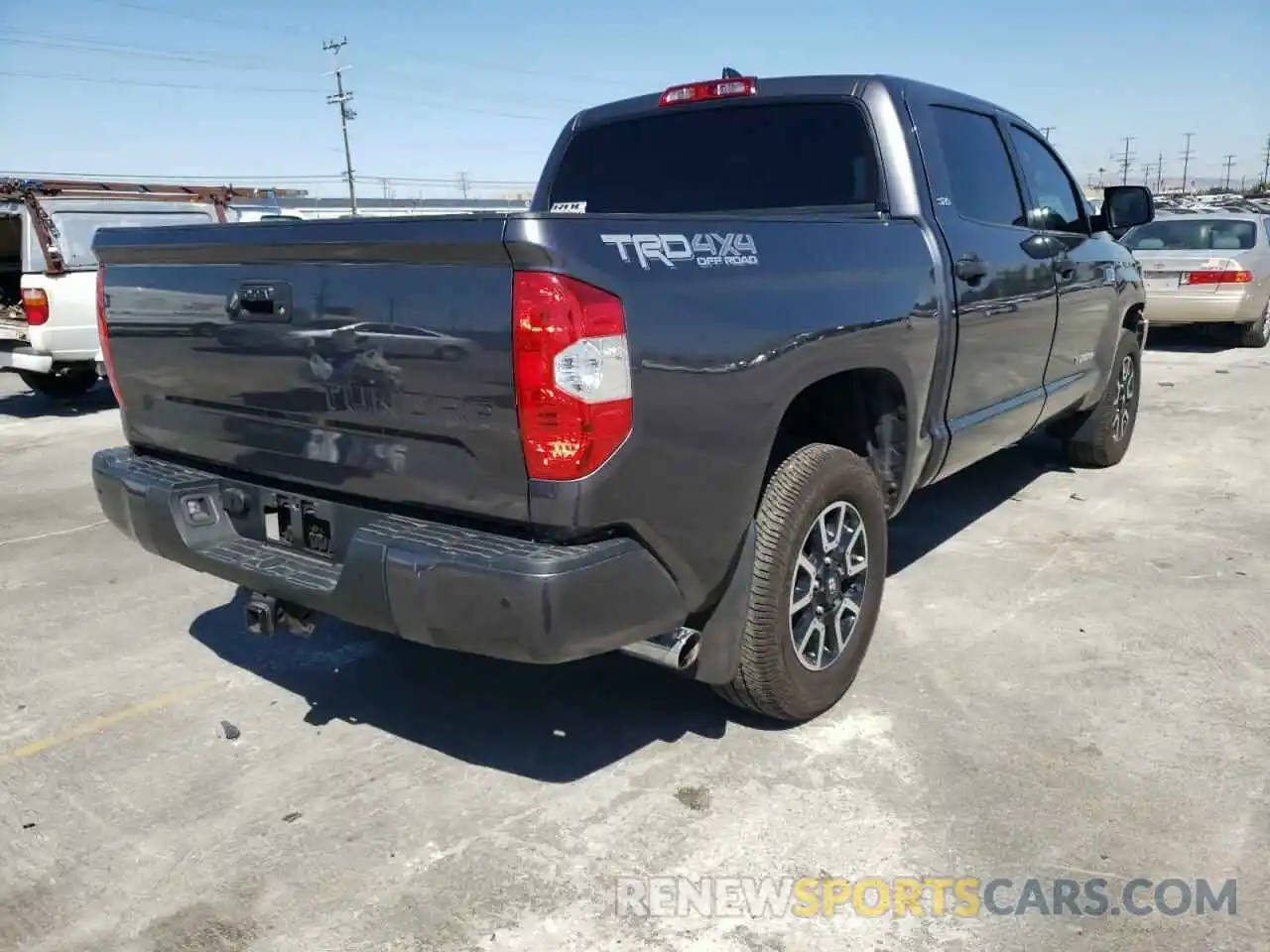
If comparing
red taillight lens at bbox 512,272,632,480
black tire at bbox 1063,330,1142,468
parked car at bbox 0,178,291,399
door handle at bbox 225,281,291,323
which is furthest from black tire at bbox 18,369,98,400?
red taillight lens at bbox 512,272,632,480

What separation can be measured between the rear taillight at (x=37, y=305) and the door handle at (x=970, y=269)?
26.6ft

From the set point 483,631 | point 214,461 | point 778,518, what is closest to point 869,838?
point 778,518

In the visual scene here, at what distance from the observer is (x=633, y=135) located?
450 cm

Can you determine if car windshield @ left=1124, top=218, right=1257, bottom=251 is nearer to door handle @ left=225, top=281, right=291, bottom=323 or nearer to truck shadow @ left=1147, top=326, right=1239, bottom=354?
truck shadow @ left=1147, top=326, right=1239, bottom=354

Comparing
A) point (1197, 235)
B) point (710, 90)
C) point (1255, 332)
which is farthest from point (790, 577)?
point (1255, 332)

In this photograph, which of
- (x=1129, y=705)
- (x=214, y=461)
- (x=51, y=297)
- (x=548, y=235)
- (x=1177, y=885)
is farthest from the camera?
(x=51, y=297)

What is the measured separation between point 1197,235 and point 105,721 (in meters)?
13.1

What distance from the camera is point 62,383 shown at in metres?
10.4

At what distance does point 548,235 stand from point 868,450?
1.74 m

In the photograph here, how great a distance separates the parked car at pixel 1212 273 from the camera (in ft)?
39.4

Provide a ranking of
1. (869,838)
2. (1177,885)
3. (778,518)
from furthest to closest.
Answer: (778,518) < (869,838) < (1177,885)

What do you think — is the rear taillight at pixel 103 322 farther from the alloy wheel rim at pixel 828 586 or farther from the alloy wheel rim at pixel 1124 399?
the alloy wheel rim at pixel 1124 399

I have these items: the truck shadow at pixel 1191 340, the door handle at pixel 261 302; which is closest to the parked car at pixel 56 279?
the door handle at pixel 261 302

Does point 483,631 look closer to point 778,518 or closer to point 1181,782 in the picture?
point 778,518
